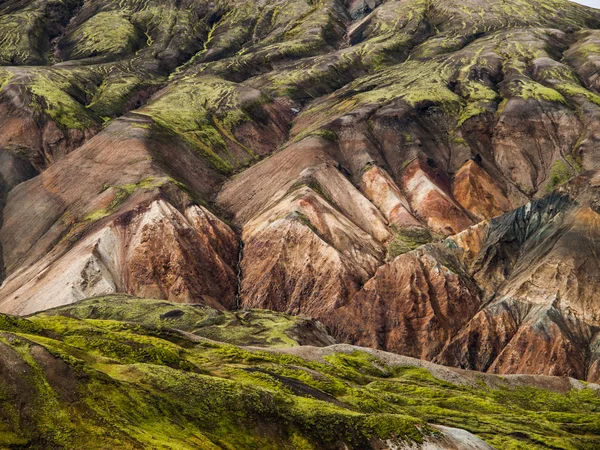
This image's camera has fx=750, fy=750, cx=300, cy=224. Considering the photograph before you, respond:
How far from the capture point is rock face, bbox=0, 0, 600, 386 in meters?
100

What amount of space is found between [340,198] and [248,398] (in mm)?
87150

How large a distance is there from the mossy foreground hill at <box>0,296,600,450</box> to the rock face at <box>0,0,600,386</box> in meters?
29.8

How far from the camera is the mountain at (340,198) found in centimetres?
9950

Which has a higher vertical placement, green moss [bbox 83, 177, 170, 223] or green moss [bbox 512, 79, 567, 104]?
green moss [bbox 512, 79, 567, 104]

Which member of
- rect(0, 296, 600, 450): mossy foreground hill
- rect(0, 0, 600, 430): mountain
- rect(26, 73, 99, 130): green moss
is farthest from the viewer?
rect(26, 73, 99, 130): green moss

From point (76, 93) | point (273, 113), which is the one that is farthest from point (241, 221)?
point (76, 93)

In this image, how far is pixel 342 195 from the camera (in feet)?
417

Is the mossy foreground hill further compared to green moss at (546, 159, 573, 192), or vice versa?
green moss at (546, 159, 573, 192)

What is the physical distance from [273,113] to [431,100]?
3499cm

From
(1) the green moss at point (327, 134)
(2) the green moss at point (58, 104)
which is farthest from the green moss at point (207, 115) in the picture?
(1) the green moss at point (327, 134)

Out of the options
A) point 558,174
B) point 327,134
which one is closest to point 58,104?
point 327,134

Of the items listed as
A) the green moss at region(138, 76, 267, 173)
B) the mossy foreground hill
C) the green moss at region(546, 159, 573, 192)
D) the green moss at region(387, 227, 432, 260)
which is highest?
the mossy foreground hill

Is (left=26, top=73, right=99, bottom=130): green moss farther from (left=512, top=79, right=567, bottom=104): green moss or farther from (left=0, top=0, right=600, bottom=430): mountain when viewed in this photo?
(left=512, top=79, right=567, bottom=104): green moss

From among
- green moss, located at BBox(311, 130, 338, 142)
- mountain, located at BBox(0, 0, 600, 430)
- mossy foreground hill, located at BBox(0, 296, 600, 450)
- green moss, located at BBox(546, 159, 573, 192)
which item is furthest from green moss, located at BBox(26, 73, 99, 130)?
mossy foreground hill, located at BBox(0, 296, 600, 450)
